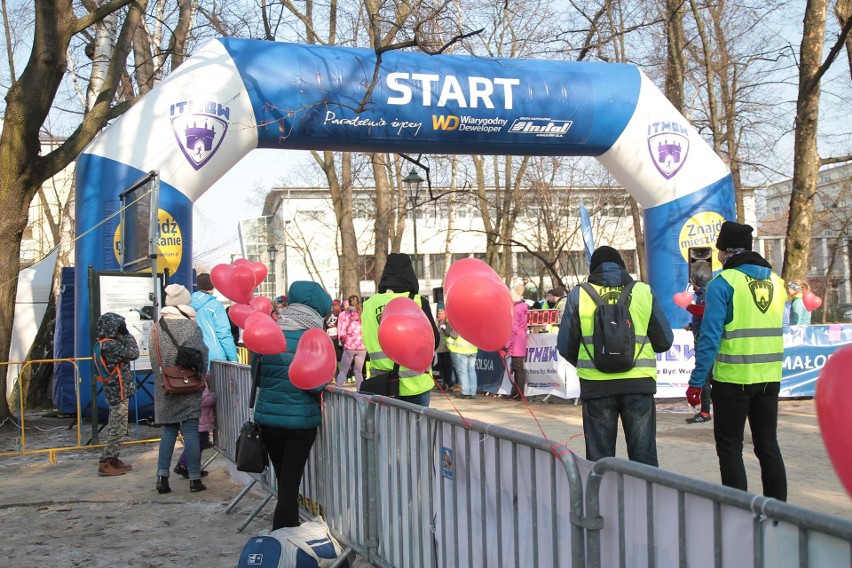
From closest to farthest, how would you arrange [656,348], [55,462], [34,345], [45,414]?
[656,348] → [55,462] → [45,414] → [34,345]

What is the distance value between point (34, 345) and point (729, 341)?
12.1 metres

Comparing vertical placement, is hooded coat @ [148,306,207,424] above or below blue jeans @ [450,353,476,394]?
above

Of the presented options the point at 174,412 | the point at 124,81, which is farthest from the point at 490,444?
the point at 124,81

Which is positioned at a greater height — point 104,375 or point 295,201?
point 295,201

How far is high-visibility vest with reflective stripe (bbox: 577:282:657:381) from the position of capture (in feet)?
16.5

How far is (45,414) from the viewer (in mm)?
12664

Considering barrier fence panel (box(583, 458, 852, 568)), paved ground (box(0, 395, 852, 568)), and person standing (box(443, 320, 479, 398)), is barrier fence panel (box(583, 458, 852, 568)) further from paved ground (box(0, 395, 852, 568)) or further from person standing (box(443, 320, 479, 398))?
person standing (box(443, 320, 479, 398))

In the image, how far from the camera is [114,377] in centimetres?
827

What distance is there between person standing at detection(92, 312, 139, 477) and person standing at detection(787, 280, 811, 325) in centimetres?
1058

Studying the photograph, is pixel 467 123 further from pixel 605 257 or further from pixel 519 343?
pixel 605 257

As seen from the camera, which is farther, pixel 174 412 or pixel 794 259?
pixel 794 259

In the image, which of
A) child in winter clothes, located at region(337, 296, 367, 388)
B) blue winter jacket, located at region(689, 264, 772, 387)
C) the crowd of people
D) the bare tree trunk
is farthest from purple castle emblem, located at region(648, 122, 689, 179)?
blue winter jacket, located at region(689, 264, 772, 387)

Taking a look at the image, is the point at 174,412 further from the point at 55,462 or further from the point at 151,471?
the point at 55,462

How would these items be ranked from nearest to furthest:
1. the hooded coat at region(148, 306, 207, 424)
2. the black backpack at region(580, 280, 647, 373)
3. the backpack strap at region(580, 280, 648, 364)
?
the black backpack at region(580, 280, 647, 373) → the backpack strap at region(580, 280, 648, 364) → the hooded coat at region(148, 306, 207, 424)
